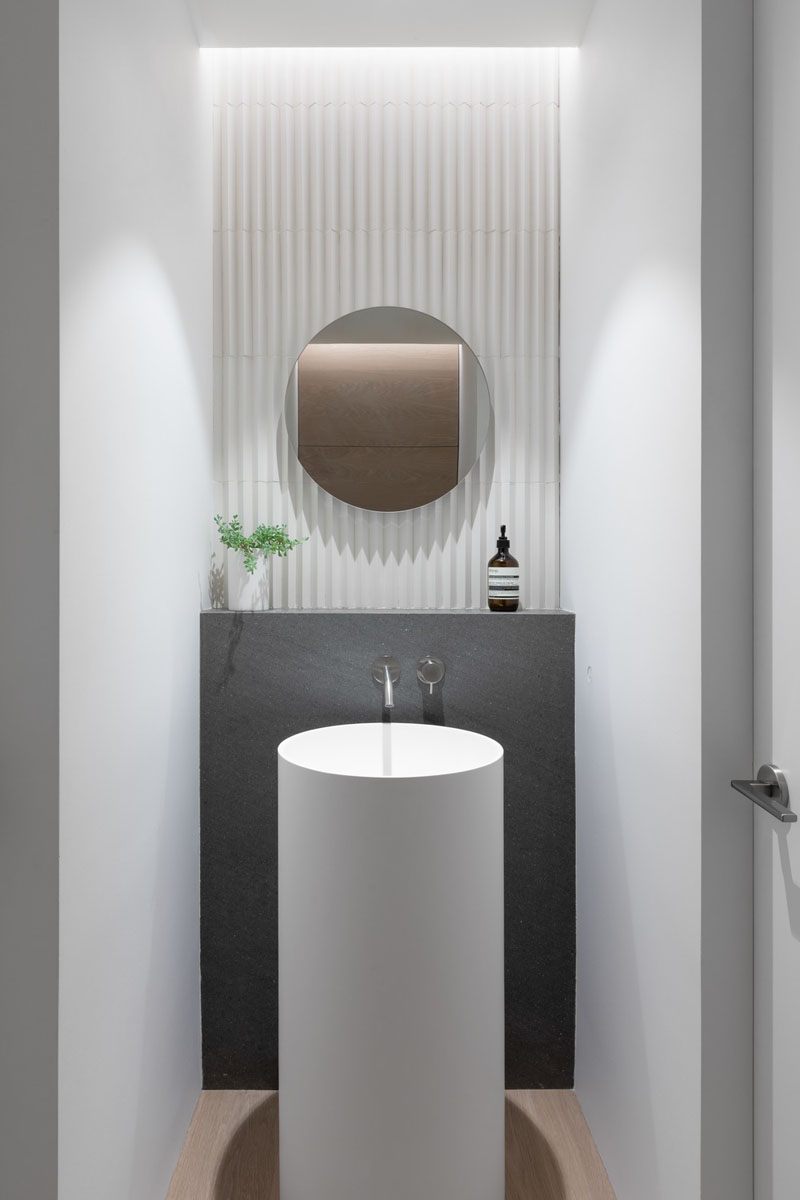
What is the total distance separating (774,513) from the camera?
116 cm

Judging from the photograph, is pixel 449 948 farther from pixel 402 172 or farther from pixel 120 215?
pixel 402 172

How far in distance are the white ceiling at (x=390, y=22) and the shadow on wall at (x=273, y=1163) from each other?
2.50m

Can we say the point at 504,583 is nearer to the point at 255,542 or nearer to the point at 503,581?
the point at 503,581

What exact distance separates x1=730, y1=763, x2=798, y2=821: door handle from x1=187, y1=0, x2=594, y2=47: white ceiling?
1.74 meters

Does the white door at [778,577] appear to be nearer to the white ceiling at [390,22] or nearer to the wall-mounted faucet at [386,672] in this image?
the wall-mounted faucet at [386,672]

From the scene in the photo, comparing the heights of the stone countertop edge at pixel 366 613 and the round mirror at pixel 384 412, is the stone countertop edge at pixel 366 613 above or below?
below

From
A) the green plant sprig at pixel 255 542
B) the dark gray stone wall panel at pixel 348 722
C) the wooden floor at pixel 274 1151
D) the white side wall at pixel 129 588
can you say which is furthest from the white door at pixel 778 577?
the green plant sprig at pixel 255 542

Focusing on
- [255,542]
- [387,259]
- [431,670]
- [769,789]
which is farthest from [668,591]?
[387,259]

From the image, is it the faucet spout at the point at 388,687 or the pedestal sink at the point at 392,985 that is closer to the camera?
the pedestal sink at the point at 392,985

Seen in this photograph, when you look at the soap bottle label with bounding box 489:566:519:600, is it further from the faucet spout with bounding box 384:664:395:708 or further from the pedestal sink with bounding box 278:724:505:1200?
the pedestal sink with bounding box 278:724:505:1200

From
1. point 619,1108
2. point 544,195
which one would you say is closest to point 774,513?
point 619,1108

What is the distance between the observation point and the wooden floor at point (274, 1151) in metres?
1.70

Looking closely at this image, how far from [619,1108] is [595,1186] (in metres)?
0.21

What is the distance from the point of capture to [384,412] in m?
2.13
